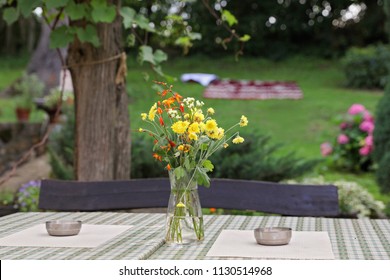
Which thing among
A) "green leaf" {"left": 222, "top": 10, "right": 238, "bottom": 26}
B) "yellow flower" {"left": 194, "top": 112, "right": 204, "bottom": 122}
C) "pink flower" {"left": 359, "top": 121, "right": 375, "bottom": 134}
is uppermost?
"green leaf" {"left": 222, "top": 10, "right": 238, "bottom": 26}

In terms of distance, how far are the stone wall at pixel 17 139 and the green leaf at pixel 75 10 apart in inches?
227

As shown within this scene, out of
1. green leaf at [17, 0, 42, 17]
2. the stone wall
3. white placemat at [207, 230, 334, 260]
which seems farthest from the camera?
the stone wall

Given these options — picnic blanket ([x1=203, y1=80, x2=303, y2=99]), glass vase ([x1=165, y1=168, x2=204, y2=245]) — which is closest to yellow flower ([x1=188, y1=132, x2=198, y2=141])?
glass vase ([x1=165, y1=168, x2=204, y2=245])

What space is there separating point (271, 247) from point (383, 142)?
3.95 m

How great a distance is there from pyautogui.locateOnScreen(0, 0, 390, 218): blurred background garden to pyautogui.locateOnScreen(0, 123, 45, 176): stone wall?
Answer: 3 centimetres

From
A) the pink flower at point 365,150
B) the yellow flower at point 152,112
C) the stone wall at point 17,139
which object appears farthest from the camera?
the stone wall at point 17,139

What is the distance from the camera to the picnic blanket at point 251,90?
1362cm

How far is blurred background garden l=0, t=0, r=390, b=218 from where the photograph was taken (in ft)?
18.4

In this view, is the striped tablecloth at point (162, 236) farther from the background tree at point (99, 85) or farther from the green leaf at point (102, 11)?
the background tree at point (99, 85)

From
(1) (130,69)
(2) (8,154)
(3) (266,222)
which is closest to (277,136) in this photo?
(2) (8,154)

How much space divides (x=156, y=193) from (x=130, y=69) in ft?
45.9

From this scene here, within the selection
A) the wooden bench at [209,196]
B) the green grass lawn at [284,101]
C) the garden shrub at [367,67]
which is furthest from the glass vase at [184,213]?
the garden shrub at [367,67]

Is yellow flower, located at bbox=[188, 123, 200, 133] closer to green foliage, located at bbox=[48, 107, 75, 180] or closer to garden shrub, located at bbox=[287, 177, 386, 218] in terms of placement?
garden shrub, located at bbox=[287, 177, 386, 218]
